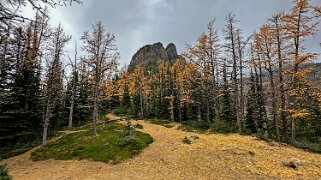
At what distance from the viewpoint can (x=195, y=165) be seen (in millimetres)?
12680

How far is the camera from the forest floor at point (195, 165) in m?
11.3

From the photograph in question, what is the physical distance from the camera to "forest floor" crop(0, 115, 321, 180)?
37.0 ft

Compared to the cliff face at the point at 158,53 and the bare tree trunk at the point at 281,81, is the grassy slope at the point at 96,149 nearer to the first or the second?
the bare tree trunk at the point at 281,81

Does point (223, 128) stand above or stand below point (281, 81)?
below

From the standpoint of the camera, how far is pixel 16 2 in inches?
225

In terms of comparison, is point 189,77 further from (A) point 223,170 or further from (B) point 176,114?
(A) point 223,170

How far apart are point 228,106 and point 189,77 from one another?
306 inches

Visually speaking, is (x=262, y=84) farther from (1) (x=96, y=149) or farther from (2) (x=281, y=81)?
(1) (x=96, y=149)

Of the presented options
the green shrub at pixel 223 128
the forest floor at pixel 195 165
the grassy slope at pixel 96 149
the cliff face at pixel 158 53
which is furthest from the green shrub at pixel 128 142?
the cliff face at pixel 158 53

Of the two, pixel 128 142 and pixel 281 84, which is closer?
pixel 128 142

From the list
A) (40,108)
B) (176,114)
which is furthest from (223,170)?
(176,114)

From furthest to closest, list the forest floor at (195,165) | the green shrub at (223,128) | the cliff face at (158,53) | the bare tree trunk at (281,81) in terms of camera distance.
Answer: the cliff face at (158,53)
the green shrub at (223,128)
the bare tree trunk at (281,81)
the forest floor at (195,165)

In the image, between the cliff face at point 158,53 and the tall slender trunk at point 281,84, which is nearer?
the tall slender trunk at point 281,84

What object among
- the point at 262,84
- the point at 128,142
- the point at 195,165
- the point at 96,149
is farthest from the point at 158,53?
the point at 195,165
